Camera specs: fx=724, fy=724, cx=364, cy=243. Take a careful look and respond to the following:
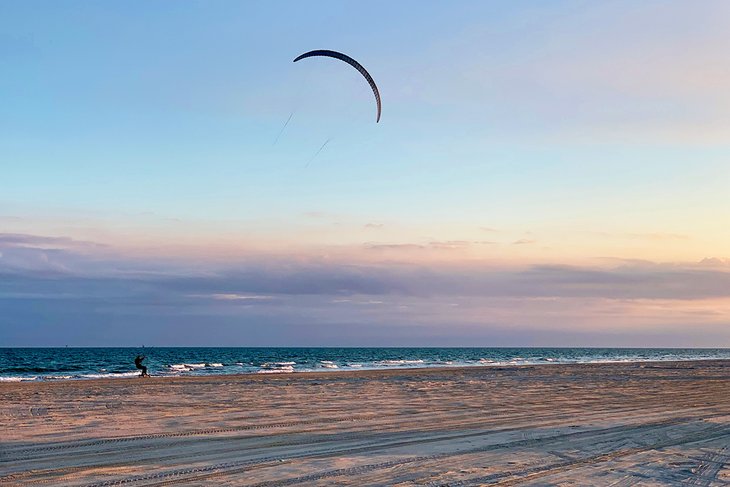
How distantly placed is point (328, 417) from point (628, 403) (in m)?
10.5

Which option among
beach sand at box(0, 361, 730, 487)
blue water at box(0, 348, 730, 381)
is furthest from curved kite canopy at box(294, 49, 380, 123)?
blue water at box(0, 348, 730, 381)

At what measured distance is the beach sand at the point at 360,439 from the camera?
34.9ft

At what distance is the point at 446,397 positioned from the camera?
81.7ft

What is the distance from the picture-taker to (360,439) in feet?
46.4

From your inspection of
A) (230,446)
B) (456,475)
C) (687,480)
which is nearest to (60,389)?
(230,446)

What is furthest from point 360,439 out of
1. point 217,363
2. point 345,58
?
point 217,363

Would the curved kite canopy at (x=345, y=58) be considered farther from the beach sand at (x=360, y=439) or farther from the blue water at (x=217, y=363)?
the blue water at (x=217, y=363)

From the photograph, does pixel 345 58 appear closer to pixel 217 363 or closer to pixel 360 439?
pixel 360 439

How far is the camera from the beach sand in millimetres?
10648

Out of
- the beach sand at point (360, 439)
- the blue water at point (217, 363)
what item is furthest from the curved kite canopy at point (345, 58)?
the blue water at point (217, 363)

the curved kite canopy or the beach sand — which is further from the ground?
the curved kite canopy

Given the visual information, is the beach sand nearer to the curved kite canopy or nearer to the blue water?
the curved kite canopy

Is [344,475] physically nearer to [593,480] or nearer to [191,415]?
[593,480]

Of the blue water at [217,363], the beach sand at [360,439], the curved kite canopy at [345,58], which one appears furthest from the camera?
the blue water at [217,363]
